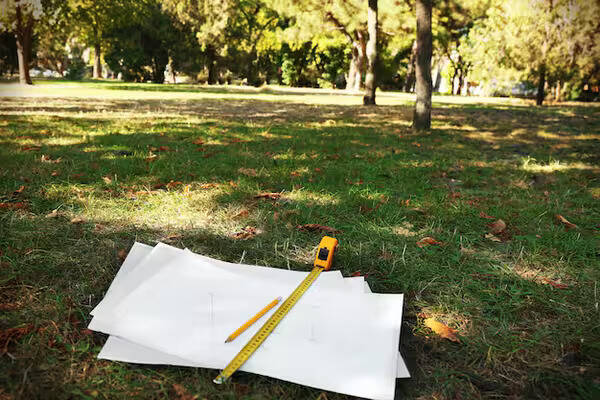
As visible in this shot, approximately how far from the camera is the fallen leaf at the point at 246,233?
2.35 m

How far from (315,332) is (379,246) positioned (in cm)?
90

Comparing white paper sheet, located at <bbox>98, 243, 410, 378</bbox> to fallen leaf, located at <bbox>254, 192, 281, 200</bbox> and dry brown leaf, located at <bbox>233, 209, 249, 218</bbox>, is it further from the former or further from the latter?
fallen leaf, located at <bbox>254, 192, 281, 200</bbox>

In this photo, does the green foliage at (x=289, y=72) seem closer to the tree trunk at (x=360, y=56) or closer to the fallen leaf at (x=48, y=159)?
the tree trunk at (x=360, y=56)

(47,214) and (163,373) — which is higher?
(47,214)

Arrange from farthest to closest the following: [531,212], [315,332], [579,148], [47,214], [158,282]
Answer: [579,148]
[531,212]
[47,214]
[158,282]
[315,332]

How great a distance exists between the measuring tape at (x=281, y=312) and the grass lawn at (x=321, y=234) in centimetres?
4

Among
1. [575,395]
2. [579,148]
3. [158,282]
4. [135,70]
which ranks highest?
[135,70]

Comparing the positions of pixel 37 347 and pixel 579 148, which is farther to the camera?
pixel 579 148

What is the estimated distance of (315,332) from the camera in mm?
1490

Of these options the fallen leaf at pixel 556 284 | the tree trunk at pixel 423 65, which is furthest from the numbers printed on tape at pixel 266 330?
the tree trunk at pixel 423 65

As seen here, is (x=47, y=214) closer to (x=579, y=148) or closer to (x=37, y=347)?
(x=37, y=347)

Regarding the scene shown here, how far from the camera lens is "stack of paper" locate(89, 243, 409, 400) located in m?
1.33

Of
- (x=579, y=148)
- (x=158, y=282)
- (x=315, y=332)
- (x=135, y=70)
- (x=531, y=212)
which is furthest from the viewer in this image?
(x=135, y=70)

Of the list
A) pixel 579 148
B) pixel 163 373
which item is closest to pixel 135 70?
pixel 579 148
